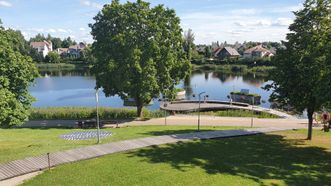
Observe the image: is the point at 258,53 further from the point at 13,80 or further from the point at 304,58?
the point at 13,80

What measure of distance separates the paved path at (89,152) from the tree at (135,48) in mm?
12130

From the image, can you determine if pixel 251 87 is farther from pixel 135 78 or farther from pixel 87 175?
pixel 87 175

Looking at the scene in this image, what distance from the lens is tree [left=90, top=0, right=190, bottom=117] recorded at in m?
45.1

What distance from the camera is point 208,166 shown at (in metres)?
26.6

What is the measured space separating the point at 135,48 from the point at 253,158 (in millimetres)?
22013

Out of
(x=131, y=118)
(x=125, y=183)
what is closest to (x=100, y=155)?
(x=125, y=183)

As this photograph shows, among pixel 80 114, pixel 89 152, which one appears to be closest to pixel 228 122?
pixel 80 114

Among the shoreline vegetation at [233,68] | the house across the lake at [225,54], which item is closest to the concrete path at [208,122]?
the shoreline vegetation at [233,68]

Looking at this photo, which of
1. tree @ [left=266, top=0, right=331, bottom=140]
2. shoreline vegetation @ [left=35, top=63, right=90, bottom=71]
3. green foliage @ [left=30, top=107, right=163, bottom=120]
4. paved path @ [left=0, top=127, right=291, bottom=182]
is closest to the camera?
paved path @ [left=0, top=127, right=291, bottom=182]

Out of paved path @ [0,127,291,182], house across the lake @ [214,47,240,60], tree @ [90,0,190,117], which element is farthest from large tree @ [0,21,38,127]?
house across the lake @ [214,47,240,60]

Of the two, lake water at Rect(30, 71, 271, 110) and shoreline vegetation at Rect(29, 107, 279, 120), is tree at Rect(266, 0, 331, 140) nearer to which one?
shoreline vegetation at Rect(29, 107, 279, 120)

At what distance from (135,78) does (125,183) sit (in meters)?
24.3

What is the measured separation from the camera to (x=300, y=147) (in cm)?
3284

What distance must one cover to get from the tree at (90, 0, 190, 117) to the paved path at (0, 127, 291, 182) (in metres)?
12.1
